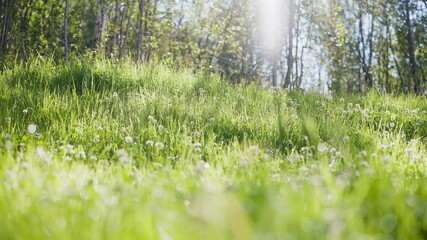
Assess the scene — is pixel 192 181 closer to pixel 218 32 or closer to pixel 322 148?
pixel 322 148

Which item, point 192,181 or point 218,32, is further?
point 218,32

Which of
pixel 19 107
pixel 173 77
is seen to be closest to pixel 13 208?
pixel 19 107

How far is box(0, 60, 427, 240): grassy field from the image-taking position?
6.76ft

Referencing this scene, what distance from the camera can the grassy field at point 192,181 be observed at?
206cm

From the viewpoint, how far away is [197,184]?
3.08 metres

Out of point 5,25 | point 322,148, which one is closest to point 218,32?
point 5,25

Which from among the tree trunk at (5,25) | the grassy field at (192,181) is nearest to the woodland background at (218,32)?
the tree trunk at (5,25)

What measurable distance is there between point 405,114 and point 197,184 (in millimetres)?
6132

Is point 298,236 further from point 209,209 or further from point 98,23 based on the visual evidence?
point 98,23

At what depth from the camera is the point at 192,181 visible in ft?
10.2

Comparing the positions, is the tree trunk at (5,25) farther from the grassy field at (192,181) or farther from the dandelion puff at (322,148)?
the dandelion puff at (322,148)

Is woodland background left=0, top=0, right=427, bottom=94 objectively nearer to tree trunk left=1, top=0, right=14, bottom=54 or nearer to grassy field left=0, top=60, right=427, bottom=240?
tree trunk left=1, top=0, right=14, bottom=54

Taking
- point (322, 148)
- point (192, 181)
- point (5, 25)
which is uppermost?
point (5, 25)

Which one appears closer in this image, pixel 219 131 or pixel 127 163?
pixel 127 163
